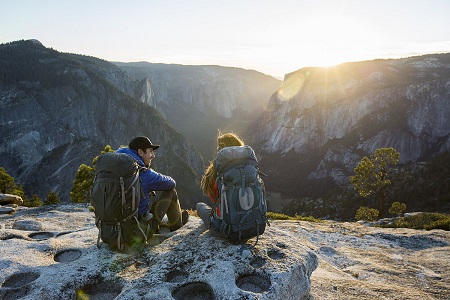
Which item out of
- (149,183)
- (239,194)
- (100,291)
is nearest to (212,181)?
(239,194)

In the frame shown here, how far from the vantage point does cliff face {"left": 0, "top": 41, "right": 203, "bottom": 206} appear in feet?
411

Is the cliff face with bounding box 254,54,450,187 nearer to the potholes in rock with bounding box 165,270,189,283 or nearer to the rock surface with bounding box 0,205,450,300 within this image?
the rock surface with bounding box 0,205,450,300

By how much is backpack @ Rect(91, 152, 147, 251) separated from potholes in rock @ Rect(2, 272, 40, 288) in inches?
59.4

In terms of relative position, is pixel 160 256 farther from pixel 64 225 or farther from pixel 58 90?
pixel 58 90

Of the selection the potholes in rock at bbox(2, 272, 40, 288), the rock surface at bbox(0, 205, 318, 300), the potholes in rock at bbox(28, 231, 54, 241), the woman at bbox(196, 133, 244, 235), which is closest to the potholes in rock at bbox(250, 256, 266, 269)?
the rock surface at bbox(0, 205, 318, 300)

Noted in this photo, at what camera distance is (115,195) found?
6340mm

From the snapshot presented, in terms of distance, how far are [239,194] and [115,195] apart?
2.72 meters

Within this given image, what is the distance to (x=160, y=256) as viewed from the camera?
666 centimetres

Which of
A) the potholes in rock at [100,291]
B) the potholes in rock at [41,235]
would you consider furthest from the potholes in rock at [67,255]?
the potholes in rock at [41,235]

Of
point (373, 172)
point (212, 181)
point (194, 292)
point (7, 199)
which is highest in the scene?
point (212, 181)

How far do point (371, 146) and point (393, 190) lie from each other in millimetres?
55984

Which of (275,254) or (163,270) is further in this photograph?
(275,254)

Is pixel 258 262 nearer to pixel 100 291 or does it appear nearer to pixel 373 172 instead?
pixel 100 291

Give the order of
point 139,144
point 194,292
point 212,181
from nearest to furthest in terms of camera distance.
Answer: point 194,292 < point 212,181 < point 139,144
